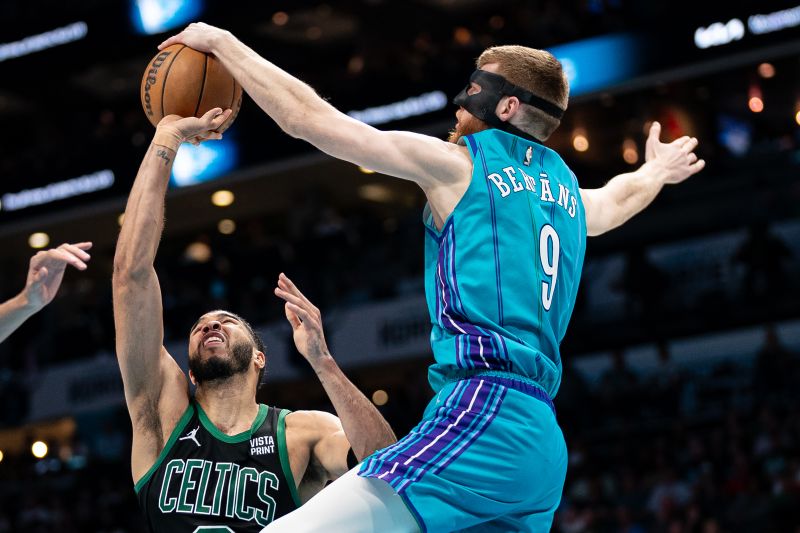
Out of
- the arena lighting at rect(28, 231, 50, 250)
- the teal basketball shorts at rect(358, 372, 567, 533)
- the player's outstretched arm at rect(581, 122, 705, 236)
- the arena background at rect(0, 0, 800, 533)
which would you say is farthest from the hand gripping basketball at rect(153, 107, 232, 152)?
the arena lighting at rect(28, 231, 50, 250)

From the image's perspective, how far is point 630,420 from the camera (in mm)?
14859

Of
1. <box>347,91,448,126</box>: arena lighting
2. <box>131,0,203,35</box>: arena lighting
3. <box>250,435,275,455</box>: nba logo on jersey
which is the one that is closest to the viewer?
<box>250,435,275,455</box>: nba logo on jersey

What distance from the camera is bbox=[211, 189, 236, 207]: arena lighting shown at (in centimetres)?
2188

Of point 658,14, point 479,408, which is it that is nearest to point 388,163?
point 479,408

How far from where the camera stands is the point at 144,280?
15.3 ft

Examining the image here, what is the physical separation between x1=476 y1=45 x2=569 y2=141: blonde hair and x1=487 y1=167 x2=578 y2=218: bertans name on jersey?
0.61 ft

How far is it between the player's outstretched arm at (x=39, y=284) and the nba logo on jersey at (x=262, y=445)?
1.06 m

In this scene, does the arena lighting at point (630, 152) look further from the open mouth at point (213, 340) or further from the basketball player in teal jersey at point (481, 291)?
the basketball player in teal jersey at point (481, 291)

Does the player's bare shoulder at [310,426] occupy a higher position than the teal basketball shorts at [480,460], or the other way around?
the teal basketball shorts at [480,460]

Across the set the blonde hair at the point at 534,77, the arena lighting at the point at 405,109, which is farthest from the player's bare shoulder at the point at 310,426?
the arena lighting at the point at 405,109

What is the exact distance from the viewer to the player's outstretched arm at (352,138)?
363 cm

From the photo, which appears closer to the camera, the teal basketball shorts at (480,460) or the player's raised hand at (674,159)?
the teal basketball shorts at (480,460)

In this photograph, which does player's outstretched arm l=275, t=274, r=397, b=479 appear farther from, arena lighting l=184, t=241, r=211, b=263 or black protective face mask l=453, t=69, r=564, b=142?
arena lighting l=184, t=241, r=211, b=263

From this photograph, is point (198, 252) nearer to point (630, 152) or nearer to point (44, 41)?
point (44, 41)
